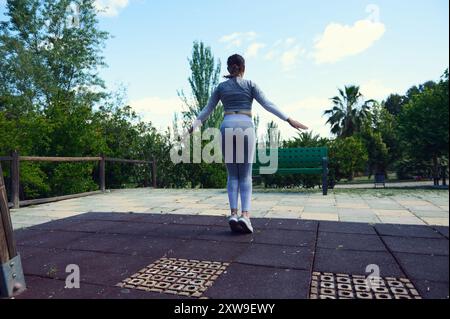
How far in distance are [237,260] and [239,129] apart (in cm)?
147

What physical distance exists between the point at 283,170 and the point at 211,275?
580cm

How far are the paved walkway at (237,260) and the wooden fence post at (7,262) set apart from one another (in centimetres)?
9

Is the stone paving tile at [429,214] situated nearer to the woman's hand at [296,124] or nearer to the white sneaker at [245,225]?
the woman's hand at [296,124]

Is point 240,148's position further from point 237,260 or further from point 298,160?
point 298,160

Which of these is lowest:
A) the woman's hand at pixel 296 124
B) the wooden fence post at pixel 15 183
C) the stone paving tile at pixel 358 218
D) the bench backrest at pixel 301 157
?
the stone paving tile at pixel 358 218

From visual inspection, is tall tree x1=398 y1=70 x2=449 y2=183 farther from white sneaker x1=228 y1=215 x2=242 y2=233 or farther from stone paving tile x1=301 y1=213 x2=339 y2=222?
white sneaker x1=228 y1=215 x2=242 y2=233

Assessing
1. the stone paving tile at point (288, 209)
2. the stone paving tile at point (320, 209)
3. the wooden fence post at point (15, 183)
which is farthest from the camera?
the wooden fence post at point (15, 183)

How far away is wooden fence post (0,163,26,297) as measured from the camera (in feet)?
6.64

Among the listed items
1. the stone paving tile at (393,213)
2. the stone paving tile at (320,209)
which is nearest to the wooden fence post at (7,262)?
the stone paving tile at (320,209)

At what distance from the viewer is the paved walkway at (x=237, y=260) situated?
6.60ft

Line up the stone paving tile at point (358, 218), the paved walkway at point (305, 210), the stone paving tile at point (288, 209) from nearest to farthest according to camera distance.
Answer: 1. the stone paving tile at point (358, 218)
2. the paved walkway at point (305, 210)
3. the stone paving tile at point (288, 209)

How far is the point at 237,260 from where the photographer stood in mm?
2613

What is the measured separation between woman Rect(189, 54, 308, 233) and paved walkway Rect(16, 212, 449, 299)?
317 millimetres
